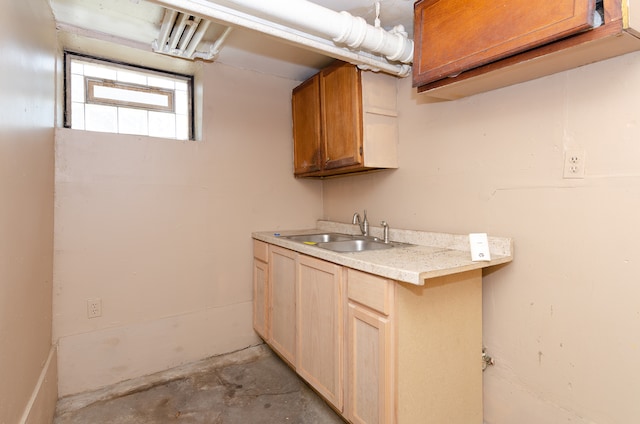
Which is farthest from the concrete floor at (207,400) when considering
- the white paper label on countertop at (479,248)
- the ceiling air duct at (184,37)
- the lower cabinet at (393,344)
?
the ceiling air duct at (184,37)

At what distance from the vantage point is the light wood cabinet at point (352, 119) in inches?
77.3

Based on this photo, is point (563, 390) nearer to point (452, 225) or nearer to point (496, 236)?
point (496, 236)

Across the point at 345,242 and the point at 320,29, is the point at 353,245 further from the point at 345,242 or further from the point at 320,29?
the point at 320,29

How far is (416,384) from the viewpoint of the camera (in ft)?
4.39

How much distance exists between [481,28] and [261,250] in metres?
1.87

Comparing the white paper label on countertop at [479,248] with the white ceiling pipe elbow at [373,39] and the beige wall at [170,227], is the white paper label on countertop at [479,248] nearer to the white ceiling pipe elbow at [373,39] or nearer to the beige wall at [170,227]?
the white ceiling pipe elbow at [373,39]

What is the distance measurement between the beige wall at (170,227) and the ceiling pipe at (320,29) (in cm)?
106

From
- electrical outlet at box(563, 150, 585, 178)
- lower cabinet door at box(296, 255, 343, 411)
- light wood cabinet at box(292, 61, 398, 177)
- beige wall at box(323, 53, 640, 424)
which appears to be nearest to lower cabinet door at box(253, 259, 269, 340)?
lower cabinet door at box(296, 255, 343, 411)

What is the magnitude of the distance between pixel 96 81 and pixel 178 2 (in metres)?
1.30

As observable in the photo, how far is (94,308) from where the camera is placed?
199 cm

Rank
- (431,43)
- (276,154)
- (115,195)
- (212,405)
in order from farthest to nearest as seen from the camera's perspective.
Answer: (276,154)
(115,195)
(212,405)
(431,43)

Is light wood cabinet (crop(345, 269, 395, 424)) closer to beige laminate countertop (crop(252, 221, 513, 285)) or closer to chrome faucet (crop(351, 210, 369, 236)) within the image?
beige laminate countertop (crop(252, 221, 513, 285))

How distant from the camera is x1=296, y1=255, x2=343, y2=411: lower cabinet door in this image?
1580 mm

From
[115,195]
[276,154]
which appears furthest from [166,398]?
[276,154]
